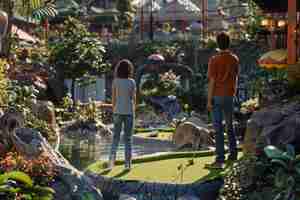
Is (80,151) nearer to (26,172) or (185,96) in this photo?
(26,172)

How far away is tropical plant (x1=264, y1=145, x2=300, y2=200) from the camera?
765 cm

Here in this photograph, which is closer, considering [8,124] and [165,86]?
[8,124]

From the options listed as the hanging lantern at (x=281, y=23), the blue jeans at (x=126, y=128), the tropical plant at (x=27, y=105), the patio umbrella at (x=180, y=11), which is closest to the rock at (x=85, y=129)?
the tropical plant at (x=27, y=105)

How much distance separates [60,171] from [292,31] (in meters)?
4.69

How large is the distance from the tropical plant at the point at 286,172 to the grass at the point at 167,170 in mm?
1422

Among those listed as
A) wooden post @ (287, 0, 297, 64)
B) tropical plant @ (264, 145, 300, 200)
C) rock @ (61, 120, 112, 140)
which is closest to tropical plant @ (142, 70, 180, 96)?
rock @ (61, 120, 112, 140)

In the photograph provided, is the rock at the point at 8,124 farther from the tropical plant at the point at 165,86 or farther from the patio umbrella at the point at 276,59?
the tropical plant at the point at 165,86

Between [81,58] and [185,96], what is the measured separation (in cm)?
380

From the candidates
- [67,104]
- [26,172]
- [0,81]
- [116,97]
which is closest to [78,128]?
[67,104]

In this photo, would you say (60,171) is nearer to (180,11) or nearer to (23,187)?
(23,187)

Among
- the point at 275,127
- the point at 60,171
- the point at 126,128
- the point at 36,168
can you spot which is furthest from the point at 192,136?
the point at 36,168

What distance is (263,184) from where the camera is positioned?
825 centimetres

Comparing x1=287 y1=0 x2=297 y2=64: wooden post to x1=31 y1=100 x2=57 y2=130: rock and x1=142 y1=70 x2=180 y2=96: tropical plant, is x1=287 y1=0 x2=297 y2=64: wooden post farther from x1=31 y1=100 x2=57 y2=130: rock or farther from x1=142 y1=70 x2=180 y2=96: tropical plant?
x1=142 y1=70 x2=180 y2=96: tropical plant

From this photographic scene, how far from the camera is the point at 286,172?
7.90m
